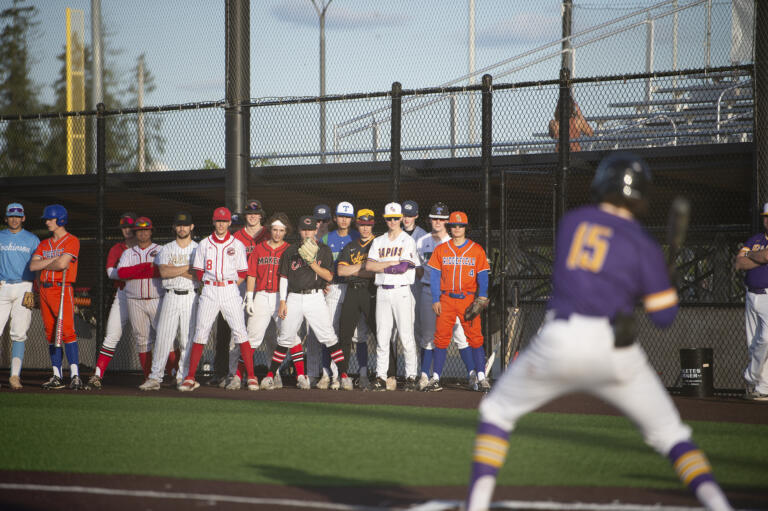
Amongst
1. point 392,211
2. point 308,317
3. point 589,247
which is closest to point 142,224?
point 308,317

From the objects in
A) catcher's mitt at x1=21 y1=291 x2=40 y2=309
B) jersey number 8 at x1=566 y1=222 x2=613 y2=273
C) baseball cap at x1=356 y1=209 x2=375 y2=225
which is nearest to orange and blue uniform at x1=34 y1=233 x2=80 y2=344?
catcher's mitt at x1=21 y1=291 x2=40 y2=309

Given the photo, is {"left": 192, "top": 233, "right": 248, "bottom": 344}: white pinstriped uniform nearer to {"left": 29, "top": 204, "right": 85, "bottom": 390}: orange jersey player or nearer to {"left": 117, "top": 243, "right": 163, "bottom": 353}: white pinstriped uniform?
{"left": 117, "top": 243, "right": 163, "bottom": 353}: white pinstriped uniform

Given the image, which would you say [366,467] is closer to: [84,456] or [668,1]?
[84,456]

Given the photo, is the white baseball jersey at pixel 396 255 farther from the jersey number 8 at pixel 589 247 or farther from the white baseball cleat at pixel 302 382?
the jersey number 8 at pixel 589 247

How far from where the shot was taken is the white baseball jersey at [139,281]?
37.3ft

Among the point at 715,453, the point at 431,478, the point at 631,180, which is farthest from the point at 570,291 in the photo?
the point at 715,453

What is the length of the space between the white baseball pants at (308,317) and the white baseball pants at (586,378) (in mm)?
6895

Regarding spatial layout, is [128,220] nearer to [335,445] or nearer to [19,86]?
[335,445]

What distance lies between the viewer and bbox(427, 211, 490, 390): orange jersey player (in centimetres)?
1074

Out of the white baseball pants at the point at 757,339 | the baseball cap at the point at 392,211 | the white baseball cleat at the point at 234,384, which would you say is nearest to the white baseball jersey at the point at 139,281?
the white baseball cleat at the point at 234,384

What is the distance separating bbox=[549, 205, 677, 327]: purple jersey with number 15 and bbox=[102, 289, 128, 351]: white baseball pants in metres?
8.53

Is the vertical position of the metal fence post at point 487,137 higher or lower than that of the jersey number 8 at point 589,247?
higher

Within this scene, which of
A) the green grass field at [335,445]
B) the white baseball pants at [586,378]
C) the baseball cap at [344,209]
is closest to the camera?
the white baseball pants at [586,378]

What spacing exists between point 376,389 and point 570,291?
7.18m
